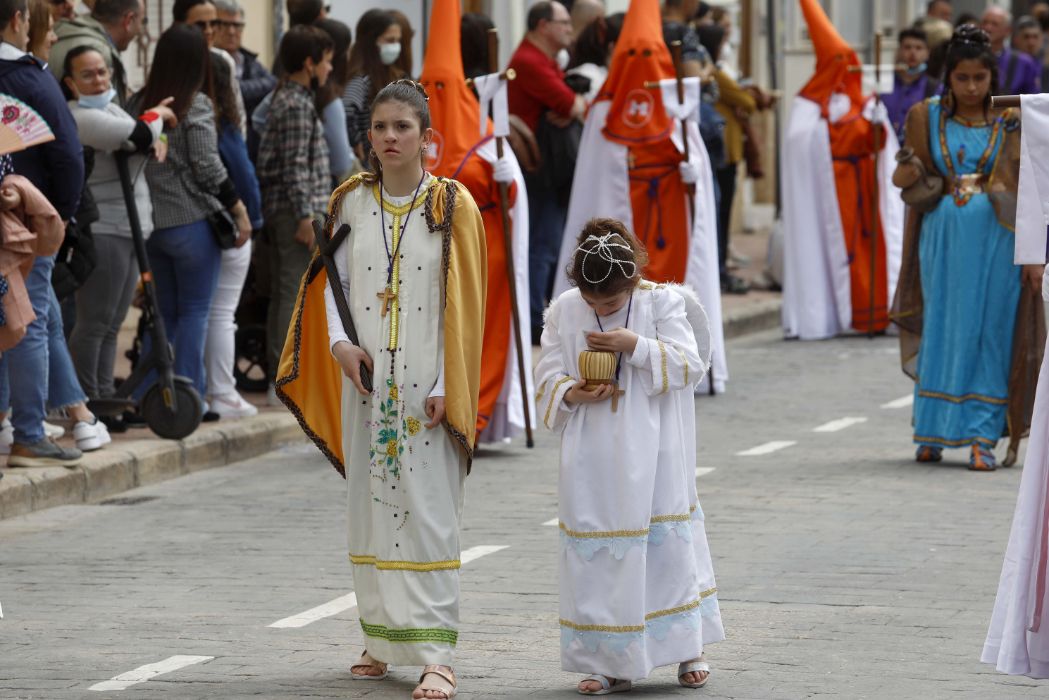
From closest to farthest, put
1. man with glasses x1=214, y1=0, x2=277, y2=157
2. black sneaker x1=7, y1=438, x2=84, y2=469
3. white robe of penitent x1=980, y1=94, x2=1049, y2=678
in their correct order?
white robe of penitent x1=980, y1=94, x2=1049, y2=678 → black sneaker x1=7, y1=438, x2=84, y2=469 → man with glasses x1=214, y1=0, x2=277, y2=157

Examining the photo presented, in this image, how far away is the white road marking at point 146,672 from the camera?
252 inches

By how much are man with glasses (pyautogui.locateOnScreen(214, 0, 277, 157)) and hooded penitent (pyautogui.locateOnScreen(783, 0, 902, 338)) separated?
508cm

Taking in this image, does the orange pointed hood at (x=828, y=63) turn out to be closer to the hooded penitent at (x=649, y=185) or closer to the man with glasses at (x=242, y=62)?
the hooded penitent at (x=649, y=185)

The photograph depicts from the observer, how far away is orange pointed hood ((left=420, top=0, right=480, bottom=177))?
1078 centimetres

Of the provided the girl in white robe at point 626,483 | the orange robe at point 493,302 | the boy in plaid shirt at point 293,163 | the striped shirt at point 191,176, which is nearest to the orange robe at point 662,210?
the boy in plaid shirt at point 293,163

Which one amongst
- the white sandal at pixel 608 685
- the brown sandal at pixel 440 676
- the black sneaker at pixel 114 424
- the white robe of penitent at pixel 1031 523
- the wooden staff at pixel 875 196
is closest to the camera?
the white robe of penitent at pixel 1031 523

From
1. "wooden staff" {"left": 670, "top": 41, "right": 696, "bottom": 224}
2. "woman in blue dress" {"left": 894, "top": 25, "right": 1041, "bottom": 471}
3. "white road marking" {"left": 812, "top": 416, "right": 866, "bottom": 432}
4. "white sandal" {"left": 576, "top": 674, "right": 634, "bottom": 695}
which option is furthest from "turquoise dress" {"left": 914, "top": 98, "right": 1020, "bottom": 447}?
"white sandal" {"left": 576, "top": 674, "right": 634, "bottom": 695}

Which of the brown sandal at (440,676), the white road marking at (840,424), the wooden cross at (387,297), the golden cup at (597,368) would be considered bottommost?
the white road marking at (840,424)

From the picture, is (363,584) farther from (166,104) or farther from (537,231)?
(537,231)

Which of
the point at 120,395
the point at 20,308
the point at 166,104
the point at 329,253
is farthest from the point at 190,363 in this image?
the point at 329,253

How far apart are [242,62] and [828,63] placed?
5113mm

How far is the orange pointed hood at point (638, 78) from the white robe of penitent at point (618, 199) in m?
0.10

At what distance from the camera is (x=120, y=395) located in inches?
427

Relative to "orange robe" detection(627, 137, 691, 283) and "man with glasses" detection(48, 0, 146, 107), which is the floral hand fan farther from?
"orange robe" detection(627, 137, 691, 283)
